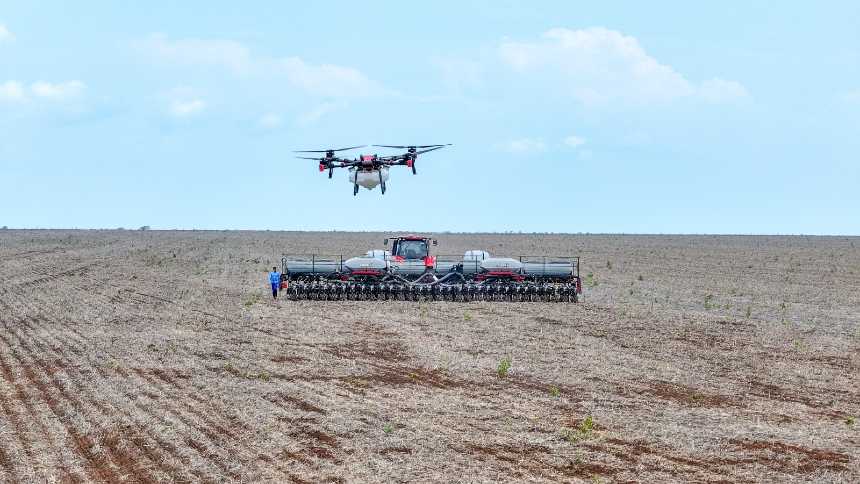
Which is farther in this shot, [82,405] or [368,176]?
[368,176]

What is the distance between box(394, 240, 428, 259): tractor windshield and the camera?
35062mm

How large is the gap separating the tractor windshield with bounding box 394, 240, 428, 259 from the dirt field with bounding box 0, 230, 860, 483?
12.9 feet

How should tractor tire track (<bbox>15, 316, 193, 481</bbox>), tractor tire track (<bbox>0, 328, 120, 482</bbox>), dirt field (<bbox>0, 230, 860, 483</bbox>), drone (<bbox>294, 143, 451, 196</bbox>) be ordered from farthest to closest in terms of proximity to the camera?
drone (<bbox>294, 143, 451, 196</bbox>)
dirt field (<bbox>0, 230, 860, 483</bbox>)
tractor tire track (<bbox>15, 316, 193, 481</bbox>)
tractor tire track (<bbox>0, 328, 120, 482</bbox>)

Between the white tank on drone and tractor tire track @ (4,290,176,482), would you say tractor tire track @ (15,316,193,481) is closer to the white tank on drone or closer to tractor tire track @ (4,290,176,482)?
tractor tire track @ (4,290,176,482)

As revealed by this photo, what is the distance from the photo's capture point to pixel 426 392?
1669 cm

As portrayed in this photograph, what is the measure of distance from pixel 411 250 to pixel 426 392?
61.0 feet

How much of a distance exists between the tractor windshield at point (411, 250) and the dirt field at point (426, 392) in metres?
3.92

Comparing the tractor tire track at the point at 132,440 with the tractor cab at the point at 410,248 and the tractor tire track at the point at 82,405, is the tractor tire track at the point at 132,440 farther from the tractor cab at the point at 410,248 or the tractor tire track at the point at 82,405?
the tractor cab at the point at 410,248

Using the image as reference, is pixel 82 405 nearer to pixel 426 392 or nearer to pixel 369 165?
pixel 426 392

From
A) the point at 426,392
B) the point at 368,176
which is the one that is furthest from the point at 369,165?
the point at 426,392

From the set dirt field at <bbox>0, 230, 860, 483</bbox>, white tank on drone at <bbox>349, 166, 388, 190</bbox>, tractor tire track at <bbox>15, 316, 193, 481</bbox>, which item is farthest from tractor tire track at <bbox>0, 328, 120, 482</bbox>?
white tank on drone at <bbox>349, 166, 388, 190</bbox>

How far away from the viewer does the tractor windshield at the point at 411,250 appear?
3506 cm

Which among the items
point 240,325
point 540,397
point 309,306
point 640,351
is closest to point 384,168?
point 309,306

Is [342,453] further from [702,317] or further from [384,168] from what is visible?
[384,168]
